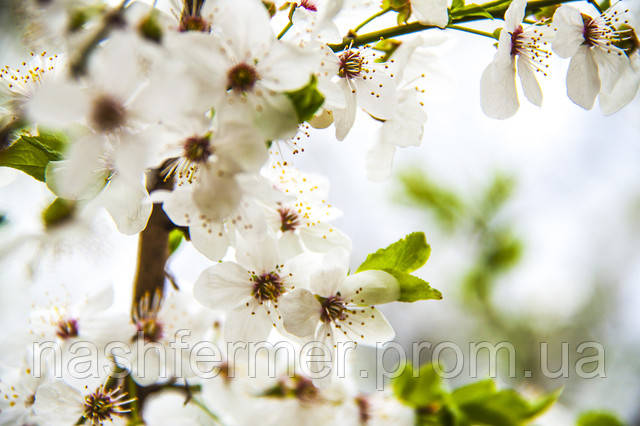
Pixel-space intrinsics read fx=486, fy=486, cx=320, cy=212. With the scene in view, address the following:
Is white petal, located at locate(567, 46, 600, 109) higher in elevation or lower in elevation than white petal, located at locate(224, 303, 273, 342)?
higher

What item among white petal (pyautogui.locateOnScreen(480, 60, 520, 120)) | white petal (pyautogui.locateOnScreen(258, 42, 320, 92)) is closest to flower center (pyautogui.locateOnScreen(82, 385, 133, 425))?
white petal (pyautogui.locateOnScreen(258, 42, 320, 92))

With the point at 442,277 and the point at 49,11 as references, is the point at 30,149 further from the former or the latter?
the point at 442,277

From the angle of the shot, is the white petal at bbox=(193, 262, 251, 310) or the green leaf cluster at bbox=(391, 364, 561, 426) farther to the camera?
the green leaf cluster at bbox=(391, 364, 561, 426)

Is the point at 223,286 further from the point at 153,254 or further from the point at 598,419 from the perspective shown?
the point at 598,419

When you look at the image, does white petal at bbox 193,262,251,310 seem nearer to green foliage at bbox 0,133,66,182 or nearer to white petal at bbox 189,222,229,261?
white petal at bbox 189,222,229,261

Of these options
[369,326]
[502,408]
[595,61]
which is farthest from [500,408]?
[595,61]

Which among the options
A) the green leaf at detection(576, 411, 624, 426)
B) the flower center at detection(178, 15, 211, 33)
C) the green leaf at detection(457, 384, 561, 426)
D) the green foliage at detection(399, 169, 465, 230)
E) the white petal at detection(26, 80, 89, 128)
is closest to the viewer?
the white petal at detection(26, 80, 89, 128)
